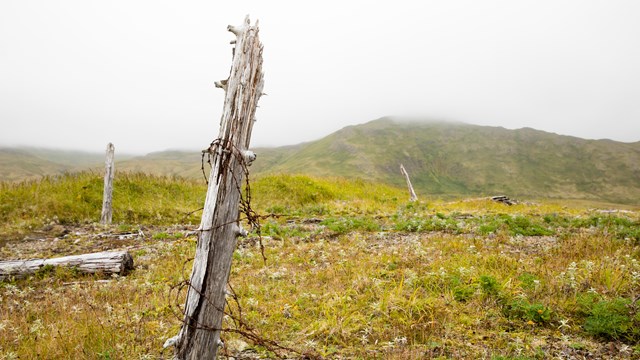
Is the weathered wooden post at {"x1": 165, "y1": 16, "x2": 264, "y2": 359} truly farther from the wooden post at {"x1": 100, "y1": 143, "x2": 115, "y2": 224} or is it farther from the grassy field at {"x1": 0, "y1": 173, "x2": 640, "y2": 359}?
the wooden post at {"x1": 100, "y1": 143, "x2": 115, "y2": 224}

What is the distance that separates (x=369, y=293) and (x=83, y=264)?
366 inches

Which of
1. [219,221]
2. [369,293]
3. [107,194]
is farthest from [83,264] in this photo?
[107,194]

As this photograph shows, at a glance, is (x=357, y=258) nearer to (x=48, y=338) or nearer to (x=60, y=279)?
(x=48, y=338)

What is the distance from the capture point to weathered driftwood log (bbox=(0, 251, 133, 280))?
435 inches

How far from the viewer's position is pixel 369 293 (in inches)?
314

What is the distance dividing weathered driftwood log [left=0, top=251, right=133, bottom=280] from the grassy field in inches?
12.1

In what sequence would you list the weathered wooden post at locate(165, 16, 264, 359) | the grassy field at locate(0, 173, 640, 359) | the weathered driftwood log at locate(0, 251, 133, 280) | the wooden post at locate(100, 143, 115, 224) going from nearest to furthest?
the weathered wooden post at locate(165, 16, 264, 359) → the grassy field at locate(0, 173, 640, 359) → the weathered driftwood log at locate(0, 251, 133, 280) → the wooden post at locate(100, 143, 115, 224)

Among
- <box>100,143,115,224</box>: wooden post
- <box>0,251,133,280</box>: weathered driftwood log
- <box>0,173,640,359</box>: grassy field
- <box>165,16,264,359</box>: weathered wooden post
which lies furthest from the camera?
<box>100,143,115,224</box>: wooden post

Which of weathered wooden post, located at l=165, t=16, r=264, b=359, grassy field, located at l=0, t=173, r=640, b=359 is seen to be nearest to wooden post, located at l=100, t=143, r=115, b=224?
grassy field, located at l=0, t=173, r=640, b=359

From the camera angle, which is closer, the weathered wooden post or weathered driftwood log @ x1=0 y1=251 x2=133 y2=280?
the weathered wooden post

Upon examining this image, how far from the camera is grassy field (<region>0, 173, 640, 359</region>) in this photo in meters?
6.05

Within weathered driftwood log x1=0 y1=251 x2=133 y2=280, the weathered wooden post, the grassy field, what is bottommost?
weathered driftwood log x1=0 y1=251 x2=133 y2=280

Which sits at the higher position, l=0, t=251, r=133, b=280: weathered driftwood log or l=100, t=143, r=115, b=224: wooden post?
l=100, t=143, r=115, b=224: wooden post

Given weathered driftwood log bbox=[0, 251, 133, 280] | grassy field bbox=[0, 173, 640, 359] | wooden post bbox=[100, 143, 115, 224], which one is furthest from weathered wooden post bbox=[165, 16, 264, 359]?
wooden post bbox=[100, 143, 115, 224]
